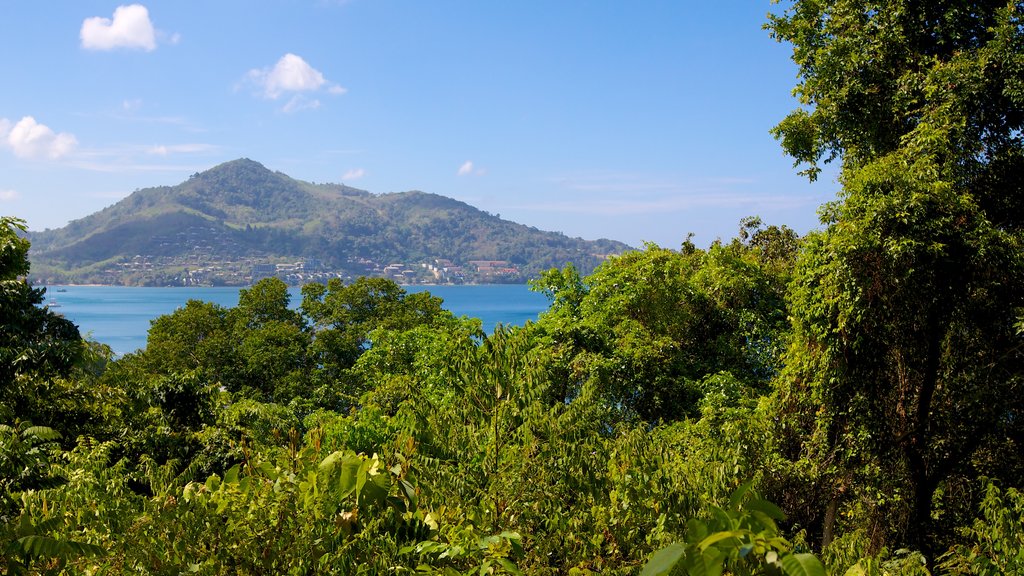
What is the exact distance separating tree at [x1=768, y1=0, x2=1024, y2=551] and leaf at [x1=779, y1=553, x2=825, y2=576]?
6.51m

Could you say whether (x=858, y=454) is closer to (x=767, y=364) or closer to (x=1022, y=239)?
(x=1022, y=239)

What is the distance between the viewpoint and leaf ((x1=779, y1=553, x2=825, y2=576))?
149 cm

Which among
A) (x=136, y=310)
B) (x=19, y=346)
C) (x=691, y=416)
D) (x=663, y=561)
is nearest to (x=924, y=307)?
(x=691, y=416)

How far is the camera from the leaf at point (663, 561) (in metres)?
1.34

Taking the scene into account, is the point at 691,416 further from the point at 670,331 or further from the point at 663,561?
the point at 663,561

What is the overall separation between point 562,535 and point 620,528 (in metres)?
0.29

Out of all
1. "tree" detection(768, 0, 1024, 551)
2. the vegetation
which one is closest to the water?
the vegetation

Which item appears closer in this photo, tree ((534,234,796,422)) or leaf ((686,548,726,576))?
leaf ((686,548,726,576))

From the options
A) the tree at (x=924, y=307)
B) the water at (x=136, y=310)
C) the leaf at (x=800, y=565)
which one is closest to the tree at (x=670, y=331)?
the tree at (x=924, y=307)

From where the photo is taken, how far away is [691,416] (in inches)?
561

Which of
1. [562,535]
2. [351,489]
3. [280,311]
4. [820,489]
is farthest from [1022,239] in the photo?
[280,311]

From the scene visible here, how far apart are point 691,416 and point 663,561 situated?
1346 centimetres

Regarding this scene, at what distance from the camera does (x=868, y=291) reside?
756cm

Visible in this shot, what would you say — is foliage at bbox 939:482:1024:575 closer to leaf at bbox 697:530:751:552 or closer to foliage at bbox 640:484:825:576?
foliage at bbox 640:484:825:576
